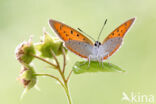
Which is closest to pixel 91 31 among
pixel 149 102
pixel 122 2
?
pixel 122 2

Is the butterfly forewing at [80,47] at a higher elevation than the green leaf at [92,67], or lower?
higher

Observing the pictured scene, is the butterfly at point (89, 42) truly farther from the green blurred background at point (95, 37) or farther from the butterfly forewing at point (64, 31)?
the green blurred background at point (95, 37)

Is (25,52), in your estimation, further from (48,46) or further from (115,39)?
(115,39)

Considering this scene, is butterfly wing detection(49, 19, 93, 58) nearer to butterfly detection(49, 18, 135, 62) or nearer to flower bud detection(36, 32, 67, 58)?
butterfly detection(49, 18, 135, 62)

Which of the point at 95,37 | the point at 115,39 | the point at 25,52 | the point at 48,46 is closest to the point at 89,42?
the point at 115,39

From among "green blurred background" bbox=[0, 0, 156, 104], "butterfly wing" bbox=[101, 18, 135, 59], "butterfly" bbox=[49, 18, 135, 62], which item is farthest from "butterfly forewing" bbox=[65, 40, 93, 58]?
"green blurred background" bbox=[0, 0, 156, 104]

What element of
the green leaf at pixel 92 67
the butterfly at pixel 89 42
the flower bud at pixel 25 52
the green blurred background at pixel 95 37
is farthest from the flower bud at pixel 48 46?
the green blurred background at pixel 95 37

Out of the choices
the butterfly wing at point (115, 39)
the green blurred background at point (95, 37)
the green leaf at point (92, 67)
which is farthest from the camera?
the green blurred background at point (95, 37)

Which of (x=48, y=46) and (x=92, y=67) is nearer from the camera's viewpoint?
(x=92, y=67)
